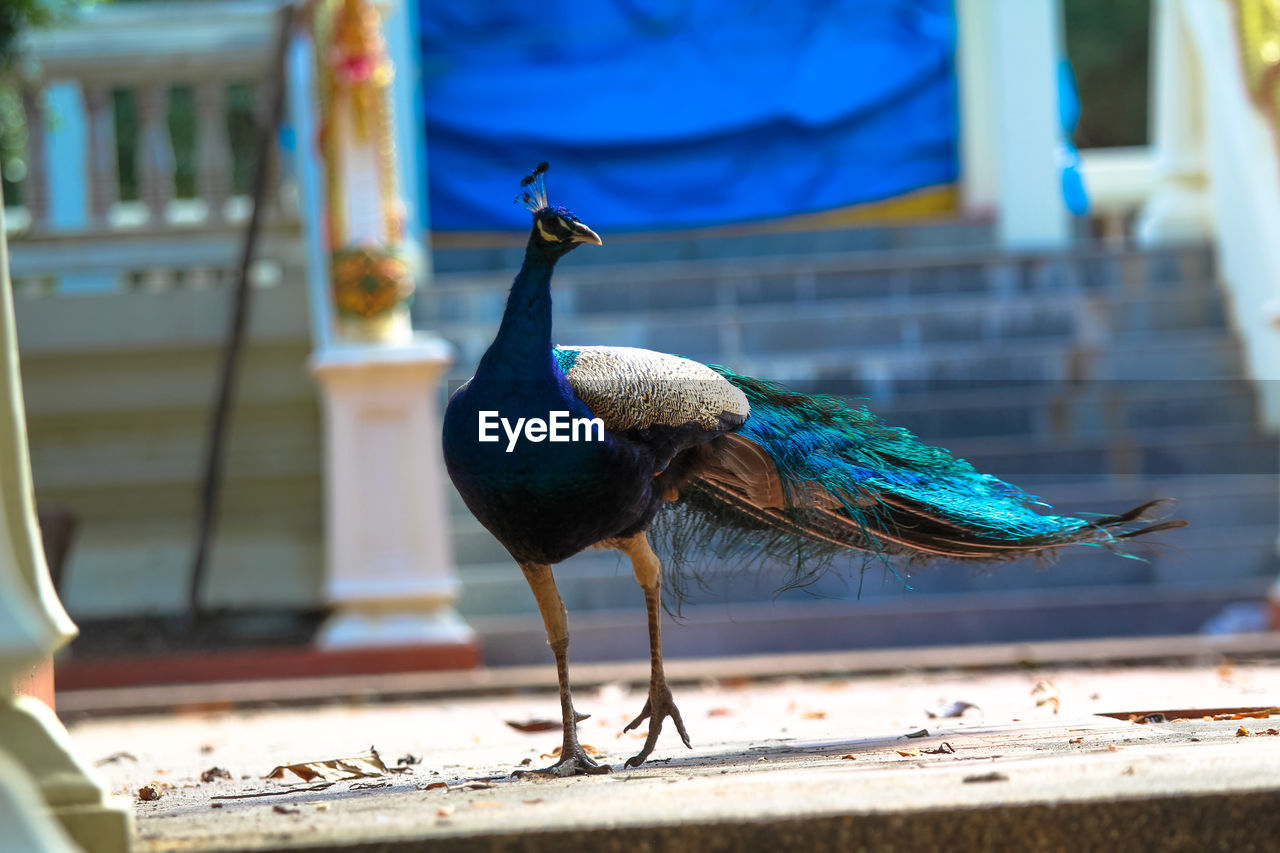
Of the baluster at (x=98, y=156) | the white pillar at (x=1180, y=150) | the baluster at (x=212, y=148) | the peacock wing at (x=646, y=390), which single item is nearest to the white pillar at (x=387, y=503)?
the baluster at (x=212, y=148)

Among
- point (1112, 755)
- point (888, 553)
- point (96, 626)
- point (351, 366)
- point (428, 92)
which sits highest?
point (428, 92)

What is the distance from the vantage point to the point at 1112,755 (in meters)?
3.15

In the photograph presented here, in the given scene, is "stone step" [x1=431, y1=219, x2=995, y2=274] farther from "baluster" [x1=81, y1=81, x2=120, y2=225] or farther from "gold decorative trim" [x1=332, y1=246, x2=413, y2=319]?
"gold decorative trim" [x1=332, y1=246, x2=413, y2=319]

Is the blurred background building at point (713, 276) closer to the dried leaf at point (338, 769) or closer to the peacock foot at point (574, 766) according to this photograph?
the dried leaf at point (338, 769)

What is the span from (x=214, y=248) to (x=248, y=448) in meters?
1.20

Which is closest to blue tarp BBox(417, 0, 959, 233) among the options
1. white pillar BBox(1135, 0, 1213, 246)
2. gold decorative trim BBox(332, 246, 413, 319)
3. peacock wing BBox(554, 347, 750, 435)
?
white pillar BBox(1135, 0, 1213, 246)

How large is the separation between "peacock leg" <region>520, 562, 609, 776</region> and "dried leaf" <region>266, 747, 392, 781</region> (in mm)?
525

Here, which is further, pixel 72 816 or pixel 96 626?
pixel 96 626

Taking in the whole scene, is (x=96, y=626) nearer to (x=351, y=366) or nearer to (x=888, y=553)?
(x=351, y=366)

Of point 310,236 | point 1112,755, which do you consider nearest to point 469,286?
point 310,236

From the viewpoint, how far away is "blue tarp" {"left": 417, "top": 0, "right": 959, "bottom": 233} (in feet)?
36.4

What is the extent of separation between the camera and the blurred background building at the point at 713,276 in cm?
763

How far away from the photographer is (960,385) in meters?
8.74

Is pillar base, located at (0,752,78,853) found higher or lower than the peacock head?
lower
